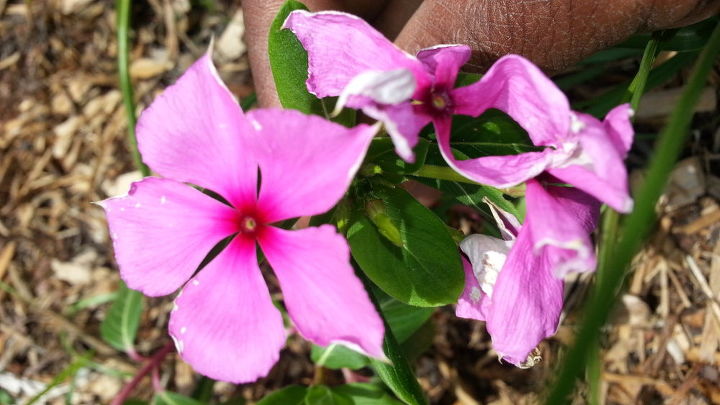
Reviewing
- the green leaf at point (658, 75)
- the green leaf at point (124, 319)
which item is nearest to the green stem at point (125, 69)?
the green leaf at point (124, 319)

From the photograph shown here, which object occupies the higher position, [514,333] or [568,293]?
[514,333]

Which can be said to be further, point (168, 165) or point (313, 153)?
point (168, 165)

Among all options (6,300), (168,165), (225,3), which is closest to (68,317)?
(6,300)

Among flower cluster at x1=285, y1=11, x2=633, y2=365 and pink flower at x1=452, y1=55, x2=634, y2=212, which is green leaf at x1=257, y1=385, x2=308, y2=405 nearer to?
flower cluster at x1=285, y1=11, x2=633, y2=365

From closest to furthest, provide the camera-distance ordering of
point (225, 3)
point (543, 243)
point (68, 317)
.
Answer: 1. point (543, 243)
2. point (68, 317)
3. point (225, 3)

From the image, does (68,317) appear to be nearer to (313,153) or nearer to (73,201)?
(73,201)

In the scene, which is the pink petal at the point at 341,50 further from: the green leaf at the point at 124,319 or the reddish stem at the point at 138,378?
the green leaf at the point at 124,319
